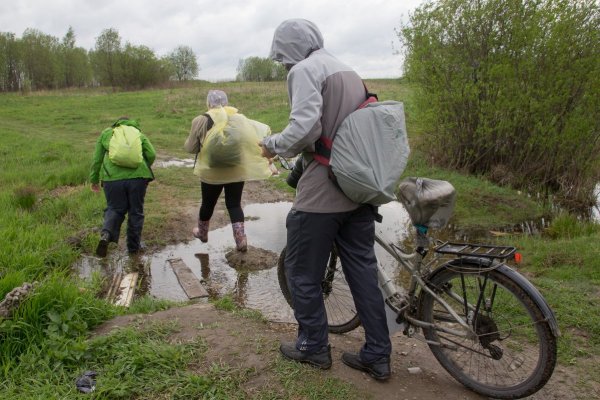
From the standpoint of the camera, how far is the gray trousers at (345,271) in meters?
2.95

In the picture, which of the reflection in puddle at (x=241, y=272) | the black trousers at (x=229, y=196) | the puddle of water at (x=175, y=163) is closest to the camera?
the reflection in puddle at (x=241, y=272)

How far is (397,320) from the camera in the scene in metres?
3.31

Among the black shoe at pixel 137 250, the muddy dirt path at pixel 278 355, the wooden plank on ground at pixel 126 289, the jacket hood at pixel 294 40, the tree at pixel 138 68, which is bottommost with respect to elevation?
the wooden plank on ground at pixel 126 289

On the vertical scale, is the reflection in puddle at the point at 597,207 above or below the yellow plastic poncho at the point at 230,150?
below

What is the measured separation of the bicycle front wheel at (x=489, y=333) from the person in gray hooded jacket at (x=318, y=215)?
40cm

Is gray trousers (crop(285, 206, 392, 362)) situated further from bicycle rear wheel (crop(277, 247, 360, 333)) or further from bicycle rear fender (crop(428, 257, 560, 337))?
bicycle rear wheel (crop(277, 247, 360, 333))

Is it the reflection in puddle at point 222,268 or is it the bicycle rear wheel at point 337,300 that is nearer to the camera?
the bicycle rear wheel at point 337,300

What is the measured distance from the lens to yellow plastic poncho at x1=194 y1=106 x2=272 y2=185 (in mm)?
5449

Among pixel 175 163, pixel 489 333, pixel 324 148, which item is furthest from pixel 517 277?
pixel 175 163

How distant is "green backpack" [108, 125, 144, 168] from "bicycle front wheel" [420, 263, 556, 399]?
3768 mm

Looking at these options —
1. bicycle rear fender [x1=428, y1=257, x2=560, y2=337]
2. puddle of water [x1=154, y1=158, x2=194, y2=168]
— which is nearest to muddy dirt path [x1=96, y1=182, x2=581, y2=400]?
bicycle rear fender [x1=428, y1=257, x2=560, y2=337]

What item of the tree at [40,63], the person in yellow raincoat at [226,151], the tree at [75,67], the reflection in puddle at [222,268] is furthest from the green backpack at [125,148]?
the tree at [75,67]

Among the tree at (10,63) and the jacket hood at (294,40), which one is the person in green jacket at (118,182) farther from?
the tree at (10,63)

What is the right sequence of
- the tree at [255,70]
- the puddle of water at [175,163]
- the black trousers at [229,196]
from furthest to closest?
the tree at [255,70] → the puddle of water at [175,163] → the black trousers at [229,196]
